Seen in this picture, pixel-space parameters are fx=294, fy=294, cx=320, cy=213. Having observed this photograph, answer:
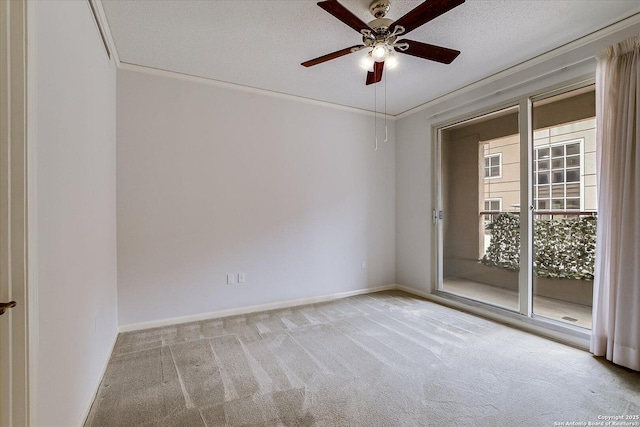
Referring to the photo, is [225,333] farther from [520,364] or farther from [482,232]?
[482,232]

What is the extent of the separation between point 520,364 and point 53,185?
11.0 ft

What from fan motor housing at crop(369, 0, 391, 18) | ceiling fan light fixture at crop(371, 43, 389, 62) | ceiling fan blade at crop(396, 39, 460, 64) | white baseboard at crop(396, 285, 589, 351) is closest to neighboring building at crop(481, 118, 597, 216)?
white baseboard at crop(396, 285, 589, 351)

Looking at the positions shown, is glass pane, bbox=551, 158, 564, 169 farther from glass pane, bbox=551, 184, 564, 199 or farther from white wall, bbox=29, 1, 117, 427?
white wall, bbox=29, 1, 117, 427

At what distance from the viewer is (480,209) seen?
12.8 ft

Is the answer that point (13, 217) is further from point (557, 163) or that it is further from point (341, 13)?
point (557, 163)

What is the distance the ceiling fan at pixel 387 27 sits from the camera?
1.83m

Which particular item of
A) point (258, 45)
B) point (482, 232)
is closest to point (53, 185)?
point (258, 45)

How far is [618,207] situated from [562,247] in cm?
76

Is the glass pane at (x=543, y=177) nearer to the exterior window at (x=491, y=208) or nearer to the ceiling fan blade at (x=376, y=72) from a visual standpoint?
the exterior window at (x=491, y=208)

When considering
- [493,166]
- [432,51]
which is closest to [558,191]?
[493,166]

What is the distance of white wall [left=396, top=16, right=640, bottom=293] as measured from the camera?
2.75m

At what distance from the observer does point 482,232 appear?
3908 mm

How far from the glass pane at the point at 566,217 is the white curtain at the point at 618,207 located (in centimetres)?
38

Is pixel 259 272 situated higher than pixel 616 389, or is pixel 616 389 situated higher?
pixel 259 272
